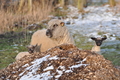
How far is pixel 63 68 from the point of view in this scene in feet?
13.1

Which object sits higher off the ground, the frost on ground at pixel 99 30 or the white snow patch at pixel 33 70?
the white snow patch at pixel 33 70

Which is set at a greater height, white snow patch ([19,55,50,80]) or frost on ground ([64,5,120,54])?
white snow patch ([19,55,50,80])

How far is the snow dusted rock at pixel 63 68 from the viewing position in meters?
3.82

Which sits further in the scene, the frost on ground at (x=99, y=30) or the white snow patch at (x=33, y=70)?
the frost on ground at (x=99, y=30)

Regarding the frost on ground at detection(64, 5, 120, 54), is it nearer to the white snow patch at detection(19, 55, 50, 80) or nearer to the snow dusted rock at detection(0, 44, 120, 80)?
the snow dusted rock at detection(0, 44, 120, 80)

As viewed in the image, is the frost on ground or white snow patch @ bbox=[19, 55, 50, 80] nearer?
white snow patch @ bbox=[19, 55, 50, 80]

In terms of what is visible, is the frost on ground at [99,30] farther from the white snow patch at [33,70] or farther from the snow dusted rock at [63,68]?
the white snow patch at [33,70]

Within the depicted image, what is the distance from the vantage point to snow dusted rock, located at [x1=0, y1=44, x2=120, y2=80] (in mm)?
3822

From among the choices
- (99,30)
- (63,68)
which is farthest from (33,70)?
(99,30)

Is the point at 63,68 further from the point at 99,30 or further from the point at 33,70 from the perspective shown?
the point at 99,30

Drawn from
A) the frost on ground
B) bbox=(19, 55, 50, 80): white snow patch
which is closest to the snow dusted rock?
bbox=(19, 55, 50, 80): white snow patch

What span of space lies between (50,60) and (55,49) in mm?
658

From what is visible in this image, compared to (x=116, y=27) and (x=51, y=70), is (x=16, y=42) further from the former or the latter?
(x=51, y=70)

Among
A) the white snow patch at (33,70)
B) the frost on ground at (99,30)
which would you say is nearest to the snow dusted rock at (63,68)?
the white snow patch at (33,70)
